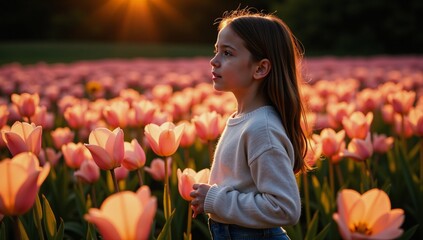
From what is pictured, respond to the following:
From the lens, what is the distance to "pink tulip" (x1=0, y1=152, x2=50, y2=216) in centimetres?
141

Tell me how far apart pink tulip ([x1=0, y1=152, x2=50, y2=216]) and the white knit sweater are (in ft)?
2.39

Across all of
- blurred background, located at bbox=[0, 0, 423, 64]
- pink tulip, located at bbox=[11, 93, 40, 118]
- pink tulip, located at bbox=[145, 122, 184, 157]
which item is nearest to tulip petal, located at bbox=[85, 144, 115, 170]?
pink tulip, located at bbox=[145, 122, 184, 157]

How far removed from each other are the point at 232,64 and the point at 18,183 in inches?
38.9

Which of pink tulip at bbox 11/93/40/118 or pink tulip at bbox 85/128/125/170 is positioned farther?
pink tulip at bbox 11/93/40/118

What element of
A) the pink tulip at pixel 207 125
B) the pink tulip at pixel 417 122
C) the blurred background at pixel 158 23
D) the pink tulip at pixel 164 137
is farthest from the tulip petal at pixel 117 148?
the blurred background at pixel 158 23

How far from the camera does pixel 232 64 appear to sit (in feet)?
6.74

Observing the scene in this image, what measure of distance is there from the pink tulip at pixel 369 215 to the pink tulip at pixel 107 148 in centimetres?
92

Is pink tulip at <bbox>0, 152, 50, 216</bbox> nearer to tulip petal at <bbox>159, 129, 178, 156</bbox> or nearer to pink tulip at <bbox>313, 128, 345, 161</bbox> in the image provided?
tulip petal at <bbox>159, 129, 178, 156</bbox>

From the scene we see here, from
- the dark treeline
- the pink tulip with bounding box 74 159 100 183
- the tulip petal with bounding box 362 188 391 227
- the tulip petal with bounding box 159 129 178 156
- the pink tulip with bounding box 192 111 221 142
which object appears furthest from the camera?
the dark treeline

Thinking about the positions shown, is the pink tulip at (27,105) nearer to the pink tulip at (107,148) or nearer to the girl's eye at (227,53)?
the pink tulip at (107,148)

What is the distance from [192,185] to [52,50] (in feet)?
91.1

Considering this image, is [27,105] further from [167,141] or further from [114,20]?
[114,20]

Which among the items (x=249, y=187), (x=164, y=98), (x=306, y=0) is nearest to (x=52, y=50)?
(x=306, y=0)

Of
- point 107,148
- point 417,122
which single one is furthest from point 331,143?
point 107,148
